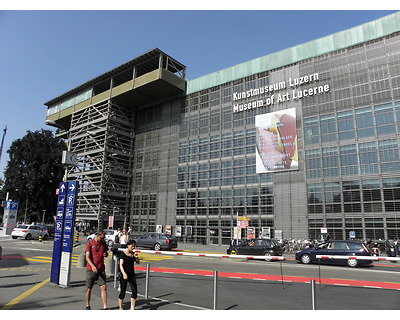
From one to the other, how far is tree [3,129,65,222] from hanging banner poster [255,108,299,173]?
3682 cm

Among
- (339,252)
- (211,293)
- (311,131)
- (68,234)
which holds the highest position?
(311,131)

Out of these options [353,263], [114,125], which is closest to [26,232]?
[114,125]

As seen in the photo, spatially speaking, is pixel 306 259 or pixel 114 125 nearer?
pixel 306 259

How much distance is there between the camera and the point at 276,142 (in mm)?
40750

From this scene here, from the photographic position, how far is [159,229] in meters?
48.8

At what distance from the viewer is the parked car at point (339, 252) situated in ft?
60.1

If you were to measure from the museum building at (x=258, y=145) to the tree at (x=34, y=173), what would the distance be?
214 inches

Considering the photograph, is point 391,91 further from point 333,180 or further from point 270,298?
point 270,298

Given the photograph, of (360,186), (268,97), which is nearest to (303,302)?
(360,186)

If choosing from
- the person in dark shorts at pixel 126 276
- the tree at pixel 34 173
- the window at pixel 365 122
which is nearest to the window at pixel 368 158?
the window at pixel 365 122

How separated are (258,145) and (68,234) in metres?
34.6

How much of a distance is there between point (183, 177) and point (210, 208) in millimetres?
7705

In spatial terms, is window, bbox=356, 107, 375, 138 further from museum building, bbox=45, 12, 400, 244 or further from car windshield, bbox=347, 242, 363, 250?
car windshield, bbox=347, 242, 363, 250

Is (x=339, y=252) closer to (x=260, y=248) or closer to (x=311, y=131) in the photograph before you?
(x=260, y=248)
